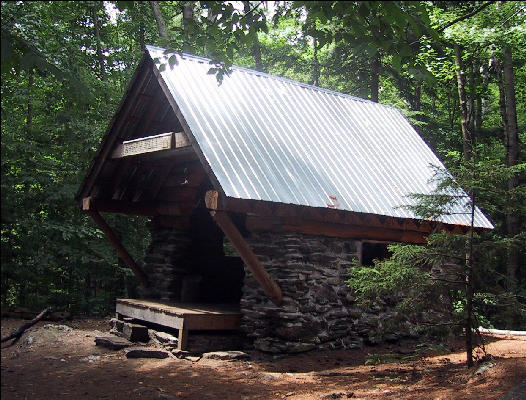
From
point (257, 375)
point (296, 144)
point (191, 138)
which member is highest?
point (296, 144)

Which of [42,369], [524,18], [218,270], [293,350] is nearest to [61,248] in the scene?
[218,270]

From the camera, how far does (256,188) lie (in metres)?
8.31

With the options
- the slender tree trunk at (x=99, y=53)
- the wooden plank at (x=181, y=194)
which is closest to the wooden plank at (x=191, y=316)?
the wooden plank at (x=181, y=194)

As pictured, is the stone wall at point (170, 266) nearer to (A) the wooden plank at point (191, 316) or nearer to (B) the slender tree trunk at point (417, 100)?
(A) the wooden plank at point (191, 316)

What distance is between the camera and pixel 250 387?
7.00 m

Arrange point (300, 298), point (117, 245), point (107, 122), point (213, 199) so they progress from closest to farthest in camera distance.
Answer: point (213, 199) < point (300, 298) < point (117, 245) < point (107, 122)

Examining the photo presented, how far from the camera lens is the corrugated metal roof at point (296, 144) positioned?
8734mm

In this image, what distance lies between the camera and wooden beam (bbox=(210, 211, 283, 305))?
8117 millimetres

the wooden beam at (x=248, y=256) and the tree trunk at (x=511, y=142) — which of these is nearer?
the wooden beam at (x=248, y=256)

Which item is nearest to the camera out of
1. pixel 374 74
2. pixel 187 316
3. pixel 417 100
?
pixel 187 316

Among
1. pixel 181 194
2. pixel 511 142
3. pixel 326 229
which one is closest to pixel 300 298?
pixel 326 229

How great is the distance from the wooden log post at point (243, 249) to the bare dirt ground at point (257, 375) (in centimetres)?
113

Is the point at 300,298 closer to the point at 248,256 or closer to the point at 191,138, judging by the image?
the point at 248,256

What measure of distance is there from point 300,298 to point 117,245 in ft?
15.1
